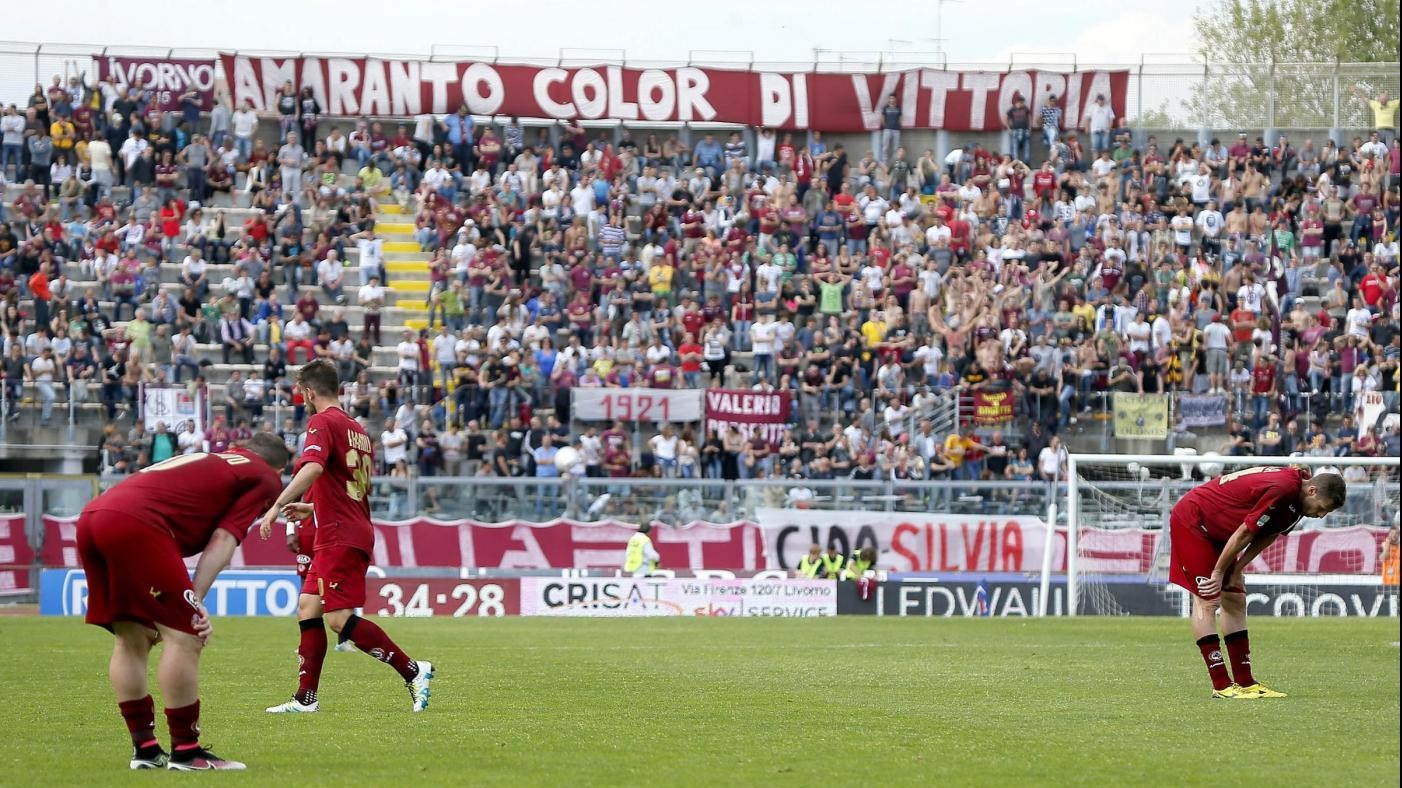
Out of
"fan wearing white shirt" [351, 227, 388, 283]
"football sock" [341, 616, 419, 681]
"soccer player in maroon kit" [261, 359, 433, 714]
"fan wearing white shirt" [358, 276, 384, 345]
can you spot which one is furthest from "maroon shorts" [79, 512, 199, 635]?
"fan wearing white shirt" [351, 227, 388, 283]

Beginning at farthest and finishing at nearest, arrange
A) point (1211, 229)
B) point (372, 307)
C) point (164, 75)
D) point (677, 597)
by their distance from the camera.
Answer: point (164, 75) → point (1211, 229) → point (372, 307) → point (677, 597)

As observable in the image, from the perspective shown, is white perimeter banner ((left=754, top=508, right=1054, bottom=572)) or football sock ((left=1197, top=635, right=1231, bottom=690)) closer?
football sock ((left=1197, top=635, right=1231, bottom=690))

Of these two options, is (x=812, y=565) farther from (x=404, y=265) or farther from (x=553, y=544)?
(x=404, y=265)

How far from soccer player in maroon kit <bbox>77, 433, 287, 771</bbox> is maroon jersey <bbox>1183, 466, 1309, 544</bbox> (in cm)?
720

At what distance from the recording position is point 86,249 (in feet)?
125

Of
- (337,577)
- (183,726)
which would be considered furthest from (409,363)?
(183,726)

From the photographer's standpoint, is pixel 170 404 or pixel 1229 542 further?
pixel 170 404

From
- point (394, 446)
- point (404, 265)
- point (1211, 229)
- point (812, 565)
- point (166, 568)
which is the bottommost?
point (812, 565)

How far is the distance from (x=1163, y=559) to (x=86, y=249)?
2245 cm

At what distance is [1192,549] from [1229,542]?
1.61ft

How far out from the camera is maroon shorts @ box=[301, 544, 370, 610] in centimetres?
1214

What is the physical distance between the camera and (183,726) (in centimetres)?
908

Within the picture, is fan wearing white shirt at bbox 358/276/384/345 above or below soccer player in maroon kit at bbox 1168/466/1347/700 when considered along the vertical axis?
above

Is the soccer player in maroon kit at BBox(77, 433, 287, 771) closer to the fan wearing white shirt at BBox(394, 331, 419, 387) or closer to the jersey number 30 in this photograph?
the jersey number 30
